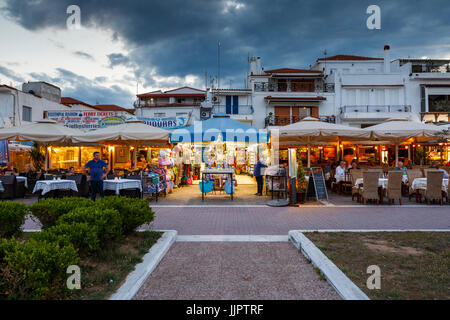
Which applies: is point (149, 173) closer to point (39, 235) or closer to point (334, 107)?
point (39, 235)

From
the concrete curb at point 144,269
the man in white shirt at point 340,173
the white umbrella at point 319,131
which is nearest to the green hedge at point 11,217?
the concrete curb at point 144,269

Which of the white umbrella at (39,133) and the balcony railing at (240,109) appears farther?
the balcony railing at (240,109)

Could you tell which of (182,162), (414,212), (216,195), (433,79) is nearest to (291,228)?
(414,212)

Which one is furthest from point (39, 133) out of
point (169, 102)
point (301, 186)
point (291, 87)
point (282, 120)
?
point (291, 87)

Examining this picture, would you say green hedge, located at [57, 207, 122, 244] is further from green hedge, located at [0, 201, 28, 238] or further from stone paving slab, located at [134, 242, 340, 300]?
green hedge, located at [0, 201, 28, 238]

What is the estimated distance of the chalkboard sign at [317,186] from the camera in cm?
986

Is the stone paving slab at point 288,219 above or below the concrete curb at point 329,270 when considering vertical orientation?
below

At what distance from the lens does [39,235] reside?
11.1 ft

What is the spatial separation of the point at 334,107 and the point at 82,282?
28.6 m

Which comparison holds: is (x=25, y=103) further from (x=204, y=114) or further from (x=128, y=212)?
(x=128, y=212)

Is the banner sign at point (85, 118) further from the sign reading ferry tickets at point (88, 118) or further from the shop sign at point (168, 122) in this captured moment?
the shop sign at point (168, 122)

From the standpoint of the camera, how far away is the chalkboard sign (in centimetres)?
986

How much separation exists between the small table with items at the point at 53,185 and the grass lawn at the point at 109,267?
5753mm

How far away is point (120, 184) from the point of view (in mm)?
9383
